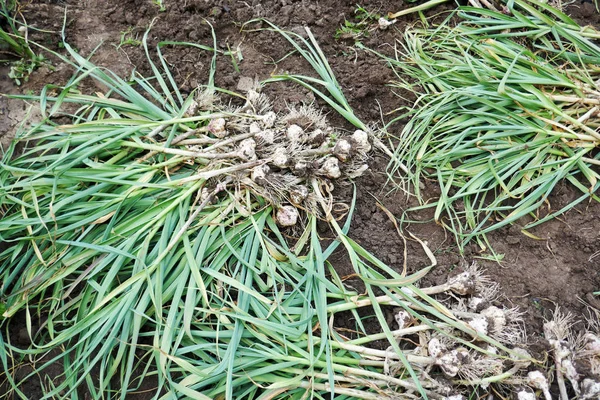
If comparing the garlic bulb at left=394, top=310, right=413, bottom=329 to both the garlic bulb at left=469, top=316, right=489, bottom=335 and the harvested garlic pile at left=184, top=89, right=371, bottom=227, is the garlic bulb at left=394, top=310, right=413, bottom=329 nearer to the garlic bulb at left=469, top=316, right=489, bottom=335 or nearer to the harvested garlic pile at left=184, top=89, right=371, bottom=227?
the garlic bulb at left=469, top=316, right=489, bottom=335

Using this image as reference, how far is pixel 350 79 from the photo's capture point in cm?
186

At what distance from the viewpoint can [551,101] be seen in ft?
5.51

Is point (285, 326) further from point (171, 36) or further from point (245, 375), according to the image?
point (171, 36)

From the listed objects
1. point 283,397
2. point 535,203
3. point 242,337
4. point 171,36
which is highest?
point 171,36

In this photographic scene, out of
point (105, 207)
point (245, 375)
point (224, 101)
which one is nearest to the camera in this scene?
point (245, 375)

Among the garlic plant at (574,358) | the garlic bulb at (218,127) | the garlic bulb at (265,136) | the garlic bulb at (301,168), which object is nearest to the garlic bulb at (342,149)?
the garlic bulb at (301,168)

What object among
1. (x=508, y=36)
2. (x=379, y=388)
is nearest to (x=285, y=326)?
(x=379, y=388)

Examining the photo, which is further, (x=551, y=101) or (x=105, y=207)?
(x=551, y=101)

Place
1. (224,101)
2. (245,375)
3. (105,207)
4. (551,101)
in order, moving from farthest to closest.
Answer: (224,101), (551,101), (105,207), (245,375)

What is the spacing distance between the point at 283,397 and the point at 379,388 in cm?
30

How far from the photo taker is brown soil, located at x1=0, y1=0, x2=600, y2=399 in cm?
163

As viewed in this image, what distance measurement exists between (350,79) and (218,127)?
582mm

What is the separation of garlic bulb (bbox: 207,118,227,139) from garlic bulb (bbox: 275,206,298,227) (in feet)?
1.13

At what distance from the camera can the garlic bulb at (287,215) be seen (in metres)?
1.60
